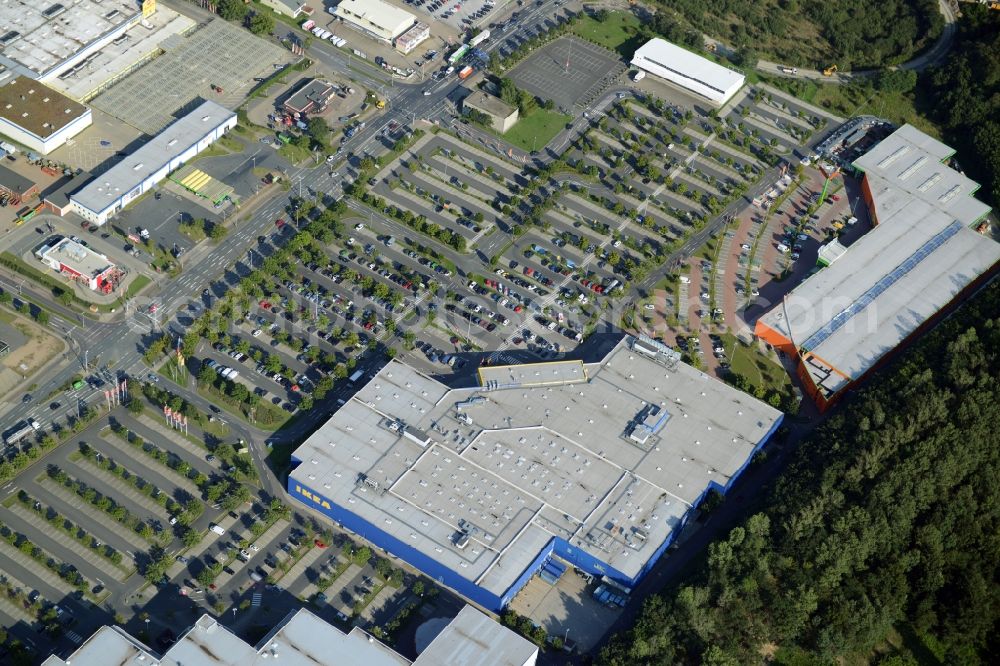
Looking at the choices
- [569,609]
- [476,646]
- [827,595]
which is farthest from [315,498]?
[827,595]

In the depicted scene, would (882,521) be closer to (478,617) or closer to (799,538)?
(799,538)

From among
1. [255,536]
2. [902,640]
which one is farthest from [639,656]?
[255,536]

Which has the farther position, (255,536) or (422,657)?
(255,536)

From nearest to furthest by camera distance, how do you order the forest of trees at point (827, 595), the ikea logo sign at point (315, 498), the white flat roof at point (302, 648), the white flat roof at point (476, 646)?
1. the white flat roof at point (302, 648)
2. the white flat roof at point (476, 646)
3. the forest of trees at point (827, 595)
4. the ikea logo sign at point (315, 498)

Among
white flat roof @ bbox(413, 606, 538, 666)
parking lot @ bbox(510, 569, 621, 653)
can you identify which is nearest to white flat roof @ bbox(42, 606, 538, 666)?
white flat roof @ bbox(413, 606, 538, 666)

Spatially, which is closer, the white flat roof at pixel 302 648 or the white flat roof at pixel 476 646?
the white flat roof at pixel 302 648

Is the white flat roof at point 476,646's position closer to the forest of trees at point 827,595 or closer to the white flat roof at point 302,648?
the white flat roof at point 302,648

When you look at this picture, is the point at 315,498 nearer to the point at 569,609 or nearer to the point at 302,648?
the point at 302,648

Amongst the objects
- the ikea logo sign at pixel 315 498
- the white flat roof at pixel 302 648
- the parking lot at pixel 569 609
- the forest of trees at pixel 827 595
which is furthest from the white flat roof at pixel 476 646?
the ikea logo sign at pixel 315 498

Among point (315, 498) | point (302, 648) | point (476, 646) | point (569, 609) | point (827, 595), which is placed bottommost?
point (569, 609)
